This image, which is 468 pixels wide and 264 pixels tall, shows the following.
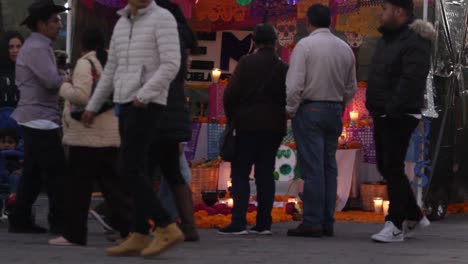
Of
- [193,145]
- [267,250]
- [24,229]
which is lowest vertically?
[24,229]

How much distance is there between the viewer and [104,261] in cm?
720

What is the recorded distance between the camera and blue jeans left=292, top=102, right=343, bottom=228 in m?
9.46

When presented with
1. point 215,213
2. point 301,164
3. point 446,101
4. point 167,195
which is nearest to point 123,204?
point 167,195

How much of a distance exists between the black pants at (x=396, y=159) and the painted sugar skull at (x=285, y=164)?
3379 mm

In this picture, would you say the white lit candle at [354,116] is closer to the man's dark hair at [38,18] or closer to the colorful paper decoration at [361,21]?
the colorful paper decoration at [361,21]

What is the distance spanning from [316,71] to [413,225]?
146 cm

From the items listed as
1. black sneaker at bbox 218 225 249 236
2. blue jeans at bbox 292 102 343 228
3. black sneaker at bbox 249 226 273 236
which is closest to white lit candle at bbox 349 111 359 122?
blue jeans at bbox 292 102 343 228

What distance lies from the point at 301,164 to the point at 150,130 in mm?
2601

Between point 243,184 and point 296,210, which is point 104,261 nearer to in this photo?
point 243,184

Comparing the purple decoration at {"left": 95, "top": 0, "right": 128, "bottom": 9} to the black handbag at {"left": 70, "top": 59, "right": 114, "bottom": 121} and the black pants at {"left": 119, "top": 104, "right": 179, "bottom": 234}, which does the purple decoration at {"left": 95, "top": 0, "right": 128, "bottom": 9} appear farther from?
the black pants at {"left": 119, "top": 104, "right": 179, "bottom": 234}

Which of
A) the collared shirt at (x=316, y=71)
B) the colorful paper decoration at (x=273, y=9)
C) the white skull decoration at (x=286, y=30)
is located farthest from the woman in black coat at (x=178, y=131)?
the white skull decoration at (x=286, y=30)

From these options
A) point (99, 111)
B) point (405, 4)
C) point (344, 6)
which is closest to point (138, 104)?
point (99, 111)

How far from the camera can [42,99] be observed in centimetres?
886

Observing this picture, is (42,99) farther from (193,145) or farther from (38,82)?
(193,145)
